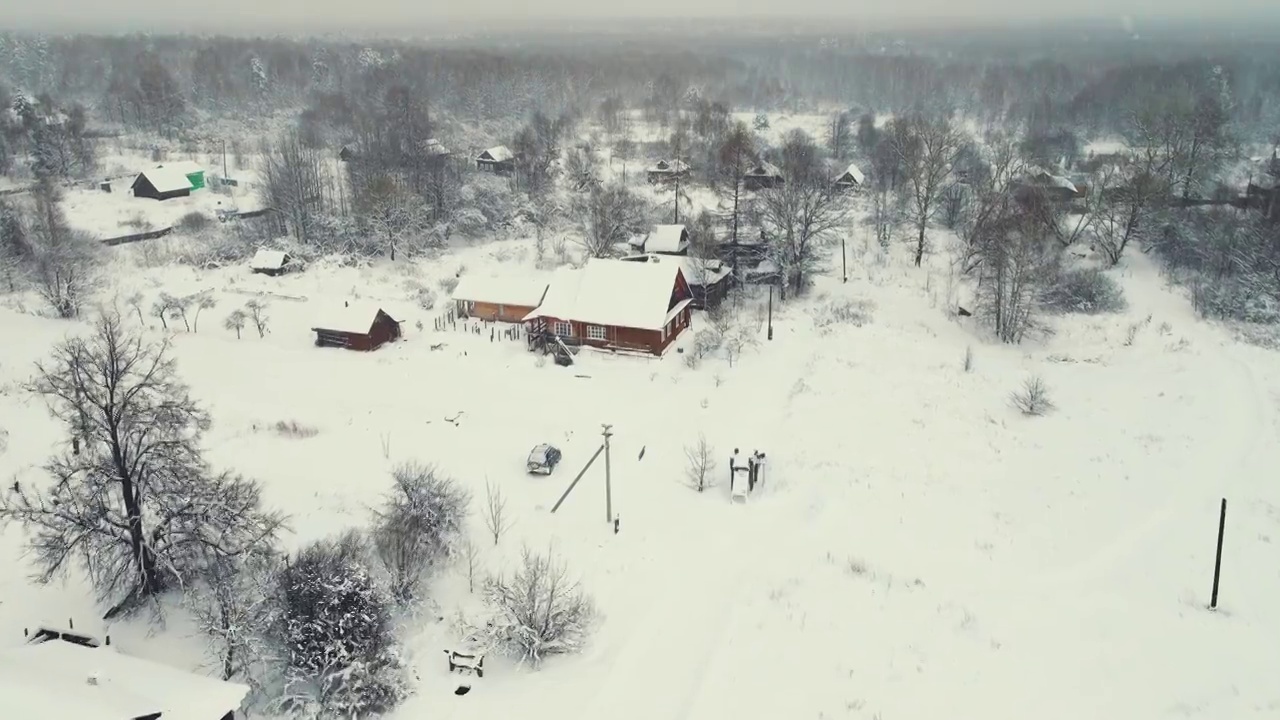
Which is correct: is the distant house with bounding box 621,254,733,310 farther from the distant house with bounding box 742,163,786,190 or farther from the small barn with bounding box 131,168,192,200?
the small barn with bounding box 131,168,192,200

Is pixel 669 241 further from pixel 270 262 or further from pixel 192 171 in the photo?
pixel 192 171

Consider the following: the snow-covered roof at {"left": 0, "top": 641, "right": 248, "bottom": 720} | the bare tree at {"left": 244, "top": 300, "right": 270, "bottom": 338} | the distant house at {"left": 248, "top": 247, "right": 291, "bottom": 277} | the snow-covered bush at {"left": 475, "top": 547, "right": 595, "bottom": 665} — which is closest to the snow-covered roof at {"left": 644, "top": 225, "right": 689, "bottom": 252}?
the bare tree at {"left": 244, "top": 300, "right": 270, "bottom": 338}

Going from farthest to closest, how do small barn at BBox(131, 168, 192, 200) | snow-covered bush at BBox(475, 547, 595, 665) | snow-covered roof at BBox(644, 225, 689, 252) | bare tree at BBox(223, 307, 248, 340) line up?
small barn at BBox(131, 168, 192, 200) < snow-covered roof at BBox(644, 225, 689, 252) < bare tree at BBox(223, 307, 248, 340) < snow-covered bush at BBox(475, 547, 595, 665)

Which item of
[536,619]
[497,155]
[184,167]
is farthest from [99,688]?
[497,155]

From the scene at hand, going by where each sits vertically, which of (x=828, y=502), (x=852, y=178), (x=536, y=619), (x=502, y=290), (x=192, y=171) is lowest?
(x=828, y=502)

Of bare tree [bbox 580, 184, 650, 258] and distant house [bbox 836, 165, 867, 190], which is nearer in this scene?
bare tree [bbox 580, 184, 650, 258]

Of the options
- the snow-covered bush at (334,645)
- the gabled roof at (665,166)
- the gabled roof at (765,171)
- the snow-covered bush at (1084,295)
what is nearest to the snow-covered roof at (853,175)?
the gabled roof at (765,171)
